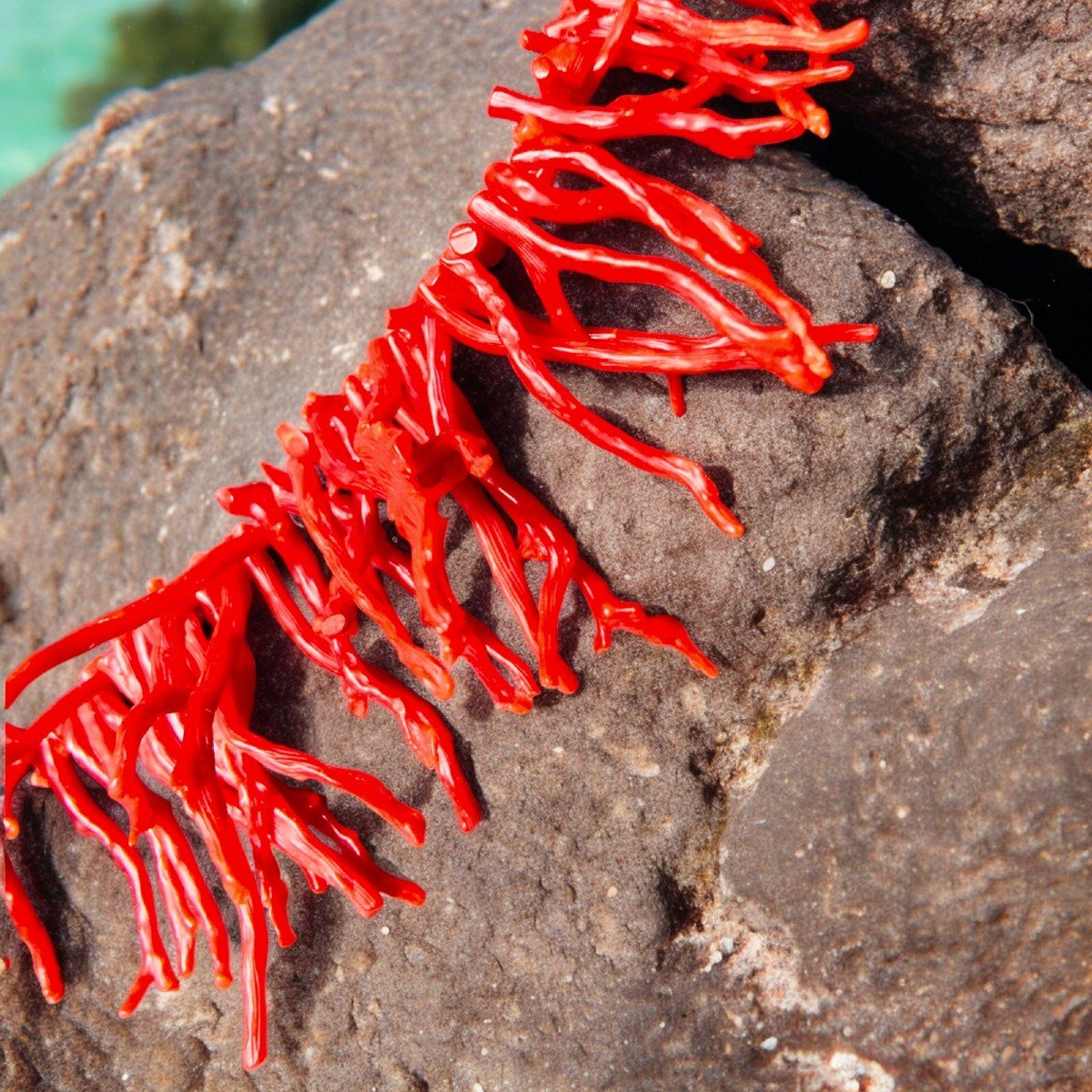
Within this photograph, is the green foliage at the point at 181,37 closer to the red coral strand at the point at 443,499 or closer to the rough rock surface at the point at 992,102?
the red coral strand at the point at 443,499

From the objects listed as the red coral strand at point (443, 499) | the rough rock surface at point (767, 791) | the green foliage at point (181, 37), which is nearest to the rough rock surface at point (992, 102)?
the red coral strand at point (443, 499)

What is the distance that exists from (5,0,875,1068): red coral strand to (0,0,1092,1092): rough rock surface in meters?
0.08

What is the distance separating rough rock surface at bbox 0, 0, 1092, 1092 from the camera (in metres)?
1.53

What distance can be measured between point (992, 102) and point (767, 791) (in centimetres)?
132

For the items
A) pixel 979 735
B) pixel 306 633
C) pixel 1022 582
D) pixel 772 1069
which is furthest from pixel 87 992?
pixel 1022 582

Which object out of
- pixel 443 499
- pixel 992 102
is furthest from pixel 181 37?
pixel 992 102

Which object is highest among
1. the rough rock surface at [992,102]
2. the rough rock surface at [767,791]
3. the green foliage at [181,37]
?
the green foliage at [181,37]

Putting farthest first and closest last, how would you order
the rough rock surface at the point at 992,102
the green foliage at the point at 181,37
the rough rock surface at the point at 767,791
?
the green foliage at the point at 181,37 < the rough rock surface at the point at 992,102 < the rough rock surface at the point at 767,791

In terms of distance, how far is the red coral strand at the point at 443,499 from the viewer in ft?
5.23

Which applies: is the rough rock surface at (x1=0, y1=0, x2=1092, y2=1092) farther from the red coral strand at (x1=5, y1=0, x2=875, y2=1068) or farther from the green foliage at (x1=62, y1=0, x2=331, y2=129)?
the green foliage at (x1=62, y1=0, x2=331, y2=129)

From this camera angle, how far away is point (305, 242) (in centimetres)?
238

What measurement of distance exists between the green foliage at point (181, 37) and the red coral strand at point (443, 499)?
3708 millimetres

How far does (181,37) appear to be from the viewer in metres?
4.99

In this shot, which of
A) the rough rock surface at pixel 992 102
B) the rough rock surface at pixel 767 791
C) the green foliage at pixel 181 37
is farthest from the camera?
the green foliage at pixel 181 37
